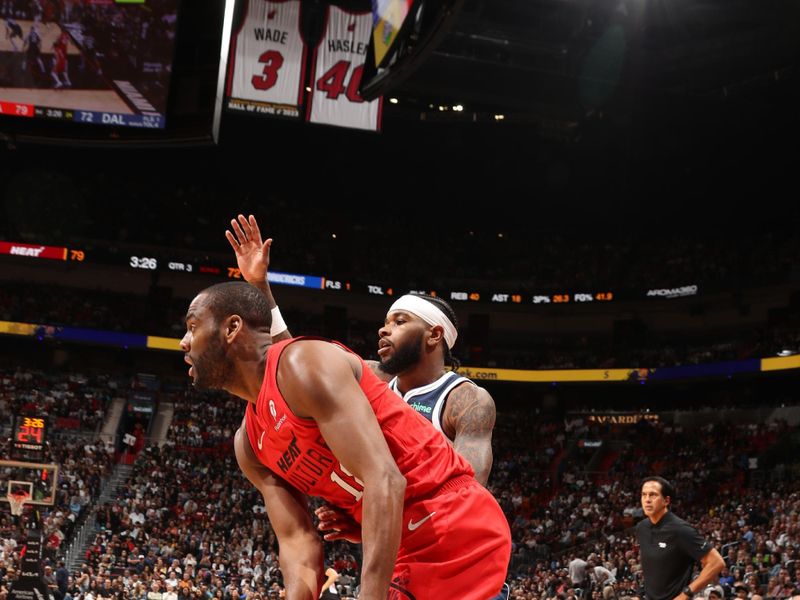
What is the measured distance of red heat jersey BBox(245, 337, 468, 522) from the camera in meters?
2.76

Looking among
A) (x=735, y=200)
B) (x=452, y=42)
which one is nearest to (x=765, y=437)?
(x=735, y=200)

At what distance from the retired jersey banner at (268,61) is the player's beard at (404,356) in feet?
52.2

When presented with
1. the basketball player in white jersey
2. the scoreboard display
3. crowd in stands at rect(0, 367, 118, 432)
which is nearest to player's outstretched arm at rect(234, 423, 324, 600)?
the basketball player in white jersey

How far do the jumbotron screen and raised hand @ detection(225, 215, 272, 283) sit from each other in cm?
1359

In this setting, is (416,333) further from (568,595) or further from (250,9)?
(250,9)

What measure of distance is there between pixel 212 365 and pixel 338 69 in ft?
57.8

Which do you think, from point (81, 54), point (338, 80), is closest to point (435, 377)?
point (81, 54)

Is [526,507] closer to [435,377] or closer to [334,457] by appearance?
[435,377]

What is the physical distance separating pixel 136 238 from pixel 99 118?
A: 1681 centimetres

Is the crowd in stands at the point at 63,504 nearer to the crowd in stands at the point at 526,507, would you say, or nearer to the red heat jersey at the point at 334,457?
the crowd in stands at the point at 526,507

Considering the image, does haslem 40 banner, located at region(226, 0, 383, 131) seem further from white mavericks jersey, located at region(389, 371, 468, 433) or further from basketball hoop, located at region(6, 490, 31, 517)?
white mavericks jersey, located at region(389, 371, 468, 433)

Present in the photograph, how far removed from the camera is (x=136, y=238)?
1305 inches

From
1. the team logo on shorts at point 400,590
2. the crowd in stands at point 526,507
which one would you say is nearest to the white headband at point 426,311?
the team logo on shorts at point 400,590

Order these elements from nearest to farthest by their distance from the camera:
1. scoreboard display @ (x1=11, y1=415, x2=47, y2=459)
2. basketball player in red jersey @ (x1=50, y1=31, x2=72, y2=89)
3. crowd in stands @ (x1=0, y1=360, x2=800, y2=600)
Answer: scoreboard display @ (x1=11, y1=415, x2=47, y2=459)
basketball player in red jersey @ (x1=50, y1=31, x2=72, y2=89)
crowd in stands @ (x1=0, y1=360, x2=800, y2=600)
